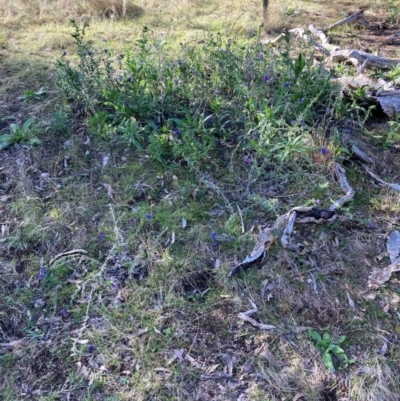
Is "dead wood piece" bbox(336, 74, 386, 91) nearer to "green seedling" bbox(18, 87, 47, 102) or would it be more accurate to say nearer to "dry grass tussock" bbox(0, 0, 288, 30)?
"dry grass tussock" bbox(0, 0, 288, 30)

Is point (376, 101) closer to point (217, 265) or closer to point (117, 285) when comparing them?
point (217, 265)

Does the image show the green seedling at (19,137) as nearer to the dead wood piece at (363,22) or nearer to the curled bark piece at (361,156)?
the curled bark piece at (361,156)

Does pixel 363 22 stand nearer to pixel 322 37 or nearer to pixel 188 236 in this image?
pixel 322 37

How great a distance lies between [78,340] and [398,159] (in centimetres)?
268

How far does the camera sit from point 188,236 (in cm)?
279

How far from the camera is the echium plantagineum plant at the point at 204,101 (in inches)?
125

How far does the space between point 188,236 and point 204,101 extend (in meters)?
1.39

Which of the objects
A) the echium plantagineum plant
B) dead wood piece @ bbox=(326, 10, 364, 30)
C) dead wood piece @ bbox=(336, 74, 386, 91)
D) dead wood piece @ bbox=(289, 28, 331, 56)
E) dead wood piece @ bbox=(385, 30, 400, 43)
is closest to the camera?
the echium plantagineum plant

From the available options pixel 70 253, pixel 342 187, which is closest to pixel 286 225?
pixel 342 187

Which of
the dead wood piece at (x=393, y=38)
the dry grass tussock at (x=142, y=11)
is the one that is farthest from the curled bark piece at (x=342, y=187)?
the dry grass tussock at (x=142, y=11)

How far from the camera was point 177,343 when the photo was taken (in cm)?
231

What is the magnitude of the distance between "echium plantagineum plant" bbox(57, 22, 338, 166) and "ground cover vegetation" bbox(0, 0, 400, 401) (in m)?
0.02

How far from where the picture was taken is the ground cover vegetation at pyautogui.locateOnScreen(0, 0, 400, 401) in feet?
7.25

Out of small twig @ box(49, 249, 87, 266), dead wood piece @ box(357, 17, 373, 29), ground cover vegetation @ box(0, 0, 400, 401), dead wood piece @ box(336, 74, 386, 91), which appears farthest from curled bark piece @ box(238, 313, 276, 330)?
dead wood piece @ box(357, 17, 373, 29)
